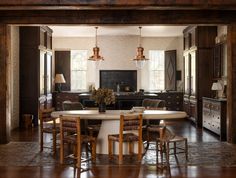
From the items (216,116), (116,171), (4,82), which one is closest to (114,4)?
(116,171)

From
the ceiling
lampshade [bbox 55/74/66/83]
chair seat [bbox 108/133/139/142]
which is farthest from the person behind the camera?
lampshade [bbox 55/74/66/83]

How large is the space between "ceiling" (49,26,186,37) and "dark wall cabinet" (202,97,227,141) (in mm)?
3555

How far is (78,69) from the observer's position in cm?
1502

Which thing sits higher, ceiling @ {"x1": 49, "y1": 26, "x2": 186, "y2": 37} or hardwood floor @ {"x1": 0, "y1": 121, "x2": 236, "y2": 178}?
ceiling @ {"x1": 49, "y1": 26, "x2": 186, "y2": 37}

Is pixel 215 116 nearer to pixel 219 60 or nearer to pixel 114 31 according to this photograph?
pixel 219 60

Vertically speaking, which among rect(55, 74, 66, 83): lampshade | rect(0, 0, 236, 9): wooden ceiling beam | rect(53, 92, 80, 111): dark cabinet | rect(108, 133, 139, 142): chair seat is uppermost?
rect(0, 0, 236, 9): wooden ceiling beam

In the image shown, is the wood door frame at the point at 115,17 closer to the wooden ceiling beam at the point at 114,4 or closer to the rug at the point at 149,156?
the rug at the point at 149,156

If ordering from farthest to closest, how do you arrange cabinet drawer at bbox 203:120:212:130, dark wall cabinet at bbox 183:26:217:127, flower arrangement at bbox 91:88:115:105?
dark wall cabinet at bbox 183:26:217:127, cabinet drawer at bbox 203:120:212:130, flower arrangement at bbox 91:88:115:105

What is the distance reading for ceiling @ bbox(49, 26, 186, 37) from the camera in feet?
41.0

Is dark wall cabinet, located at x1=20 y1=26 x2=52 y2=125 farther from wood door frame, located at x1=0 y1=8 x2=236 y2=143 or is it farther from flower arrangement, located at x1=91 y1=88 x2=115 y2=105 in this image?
flower arrangement, located at x1=91 y1=88 x2=115 y2=105

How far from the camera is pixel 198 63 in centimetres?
1089

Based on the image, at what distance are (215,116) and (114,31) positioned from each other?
571 centimetres

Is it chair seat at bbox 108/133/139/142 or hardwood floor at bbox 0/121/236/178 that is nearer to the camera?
hardwood floor at bbox 0/121/236/178

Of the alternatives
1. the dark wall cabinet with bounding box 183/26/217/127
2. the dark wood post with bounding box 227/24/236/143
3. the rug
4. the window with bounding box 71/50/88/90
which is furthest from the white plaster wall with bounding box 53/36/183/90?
the rug
